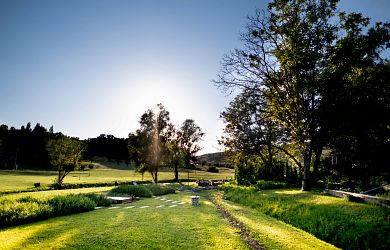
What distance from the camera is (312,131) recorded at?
2417 centimetres

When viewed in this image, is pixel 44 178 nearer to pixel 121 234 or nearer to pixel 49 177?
pixel 49 177

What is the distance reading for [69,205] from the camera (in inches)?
590

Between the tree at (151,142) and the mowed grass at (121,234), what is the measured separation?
38.7m

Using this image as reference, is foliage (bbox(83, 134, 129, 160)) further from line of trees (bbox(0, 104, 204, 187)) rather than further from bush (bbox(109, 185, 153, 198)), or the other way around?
bush (bbox(109, 185, 153, 198))

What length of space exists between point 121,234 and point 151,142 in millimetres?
43421

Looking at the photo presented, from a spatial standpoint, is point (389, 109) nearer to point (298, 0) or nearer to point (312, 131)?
point (312, 131)

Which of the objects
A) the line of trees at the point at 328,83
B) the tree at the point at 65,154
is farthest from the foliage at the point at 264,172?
the tree at the point at 65,154

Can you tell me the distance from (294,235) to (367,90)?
1355cm

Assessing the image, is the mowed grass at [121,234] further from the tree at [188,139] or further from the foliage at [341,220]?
the tree at [188,139]

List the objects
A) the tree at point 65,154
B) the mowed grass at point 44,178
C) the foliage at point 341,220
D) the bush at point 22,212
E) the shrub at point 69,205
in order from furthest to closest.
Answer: the tree at point 65,154, the mowed grass at point 44,178, the shrub at point 69,205, the bush at point 22,212, the foliage at point 341,220

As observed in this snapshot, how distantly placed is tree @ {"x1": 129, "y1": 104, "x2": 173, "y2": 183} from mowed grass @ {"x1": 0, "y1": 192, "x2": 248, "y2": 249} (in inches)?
1524

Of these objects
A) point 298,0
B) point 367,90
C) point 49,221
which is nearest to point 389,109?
point 367,90

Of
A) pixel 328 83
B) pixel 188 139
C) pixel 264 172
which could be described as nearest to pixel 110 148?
pixel 188 139

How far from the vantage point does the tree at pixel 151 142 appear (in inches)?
2052
